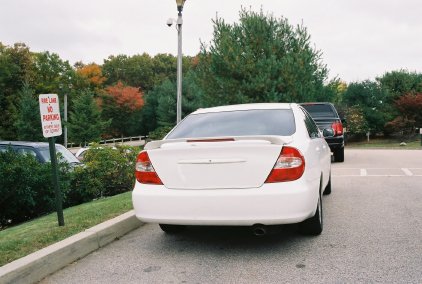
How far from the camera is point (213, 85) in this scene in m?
23.2

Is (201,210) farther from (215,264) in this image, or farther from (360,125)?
(360,125)

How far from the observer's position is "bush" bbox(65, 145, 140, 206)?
31.2 feet

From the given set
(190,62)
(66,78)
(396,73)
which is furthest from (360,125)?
(190,62)

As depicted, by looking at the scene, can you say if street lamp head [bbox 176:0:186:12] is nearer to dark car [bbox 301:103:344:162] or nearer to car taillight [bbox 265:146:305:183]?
dark car [bbox 301:103:344:162]

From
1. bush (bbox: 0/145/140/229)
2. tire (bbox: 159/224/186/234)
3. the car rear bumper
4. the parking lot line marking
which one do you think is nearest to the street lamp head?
bush (bbox: 0/145/140/229)

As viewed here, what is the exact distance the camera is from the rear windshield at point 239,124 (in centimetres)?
527

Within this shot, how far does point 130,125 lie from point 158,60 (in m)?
33.0

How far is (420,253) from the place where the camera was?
453 centimetres

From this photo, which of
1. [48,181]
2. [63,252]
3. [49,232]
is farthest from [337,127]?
[63,252]

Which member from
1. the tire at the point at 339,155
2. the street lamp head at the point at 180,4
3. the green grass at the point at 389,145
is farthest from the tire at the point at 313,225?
the green grass at the point at 389,145

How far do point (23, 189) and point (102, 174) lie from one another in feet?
8.20

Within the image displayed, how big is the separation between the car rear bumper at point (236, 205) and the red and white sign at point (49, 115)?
167 cm

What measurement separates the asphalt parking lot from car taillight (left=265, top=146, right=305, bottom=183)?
794mm

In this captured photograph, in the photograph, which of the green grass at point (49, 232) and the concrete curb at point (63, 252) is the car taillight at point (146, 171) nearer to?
the concrete curb at point (63, 252)
